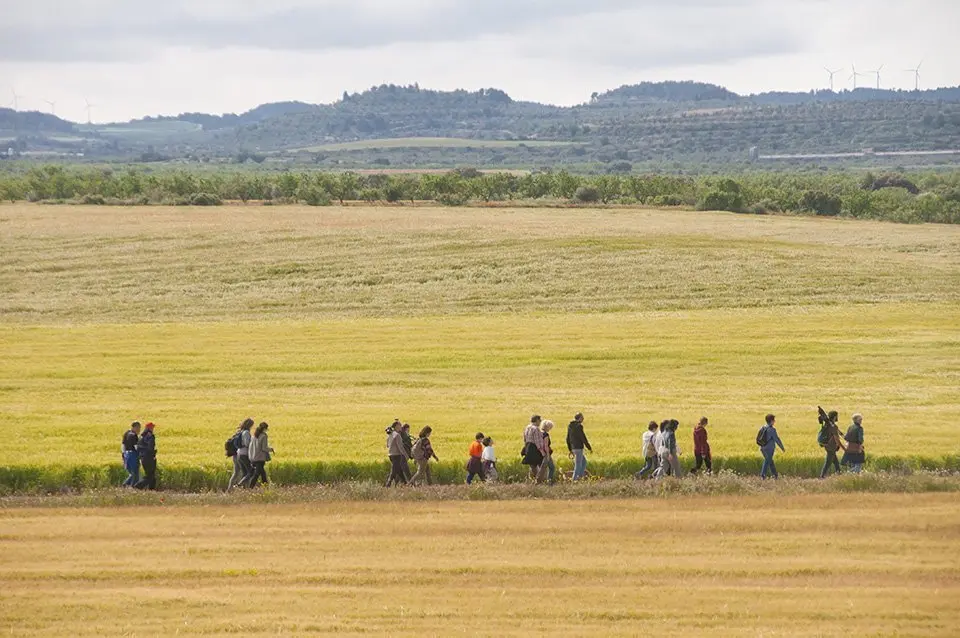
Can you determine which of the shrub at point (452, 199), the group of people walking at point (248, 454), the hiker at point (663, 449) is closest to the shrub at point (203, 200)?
the shrub at point (452, 199)

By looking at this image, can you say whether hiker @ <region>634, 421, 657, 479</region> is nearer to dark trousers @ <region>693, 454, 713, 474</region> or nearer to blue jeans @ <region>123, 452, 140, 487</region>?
dark trousers @ <region>693, 454, 713, 474</region>

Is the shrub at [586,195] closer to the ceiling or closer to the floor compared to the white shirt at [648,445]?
closer to the ceiling

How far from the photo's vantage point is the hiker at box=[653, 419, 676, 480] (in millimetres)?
31016

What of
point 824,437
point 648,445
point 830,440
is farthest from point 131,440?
point 830,440

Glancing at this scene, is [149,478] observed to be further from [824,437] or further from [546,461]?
[824,437]

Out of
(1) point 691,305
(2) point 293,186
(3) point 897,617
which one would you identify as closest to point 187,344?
(1) point 691,305

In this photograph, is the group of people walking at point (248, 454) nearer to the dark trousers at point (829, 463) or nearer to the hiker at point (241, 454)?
the hiker at point (241, 454)

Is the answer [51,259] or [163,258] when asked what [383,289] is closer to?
[163,258]

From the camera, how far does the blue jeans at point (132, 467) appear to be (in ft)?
102

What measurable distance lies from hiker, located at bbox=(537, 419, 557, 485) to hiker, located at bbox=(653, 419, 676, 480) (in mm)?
2413

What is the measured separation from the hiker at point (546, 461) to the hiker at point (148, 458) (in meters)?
8.75

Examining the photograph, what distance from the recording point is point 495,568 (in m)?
25.0

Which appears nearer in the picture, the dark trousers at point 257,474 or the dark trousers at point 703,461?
the dark trousers at point 257,474

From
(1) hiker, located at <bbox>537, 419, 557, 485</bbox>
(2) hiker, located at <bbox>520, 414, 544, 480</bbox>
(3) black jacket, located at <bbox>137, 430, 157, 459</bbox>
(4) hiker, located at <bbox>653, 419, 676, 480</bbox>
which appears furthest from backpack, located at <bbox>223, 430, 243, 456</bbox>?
(4) hiker, located at <bbox>653, 419, 676, 480</bbox>
